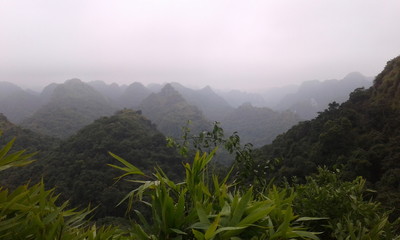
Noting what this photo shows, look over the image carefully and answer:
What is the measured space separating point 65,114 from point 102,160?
64.0 meters

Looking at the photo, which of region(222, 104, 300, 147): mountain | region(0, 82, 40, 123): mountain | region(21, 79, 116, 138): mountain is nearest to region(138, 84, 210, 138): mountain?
region(222, 104, 300, 147): mountain

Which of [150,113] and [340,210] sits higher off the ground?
[340,210]

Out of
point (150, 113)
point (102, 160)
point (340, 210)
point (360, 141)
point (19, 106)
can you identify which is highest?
point (340, 210)

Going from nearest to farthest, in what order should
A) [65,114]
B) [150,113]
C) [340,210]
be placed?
[340,210] < [65,114] < [150,113]

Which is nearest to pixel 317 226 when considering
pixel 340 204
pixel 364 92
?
pixel 340 204

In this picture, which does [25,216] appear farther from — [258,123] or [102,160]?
[258,123]

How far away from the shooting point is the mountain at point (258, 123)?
110 metres

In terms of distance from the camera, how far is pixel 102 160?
39.2m

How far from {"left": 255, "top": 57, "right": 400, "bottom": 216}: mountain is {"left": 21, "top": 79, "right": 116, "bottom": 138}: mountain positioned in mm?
67775

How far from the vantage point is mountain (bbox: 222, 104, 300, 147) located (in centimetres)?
11019

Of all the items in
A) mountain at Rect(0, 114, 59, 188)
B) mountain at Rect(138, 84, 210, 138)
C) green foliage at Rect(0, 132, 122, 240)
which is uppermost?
green foliage at Rect(0, 132, 122, 240)

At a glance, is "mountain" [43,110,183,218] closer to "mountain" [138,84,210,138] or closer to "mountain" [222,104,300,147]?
"mountain" [138,84,210,138]

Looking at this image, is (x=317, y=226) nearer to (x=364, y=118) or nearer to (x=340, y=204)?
(x=340, y=204)

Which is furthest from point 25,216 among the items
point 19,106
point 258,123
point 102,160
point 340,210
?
point 19,106
